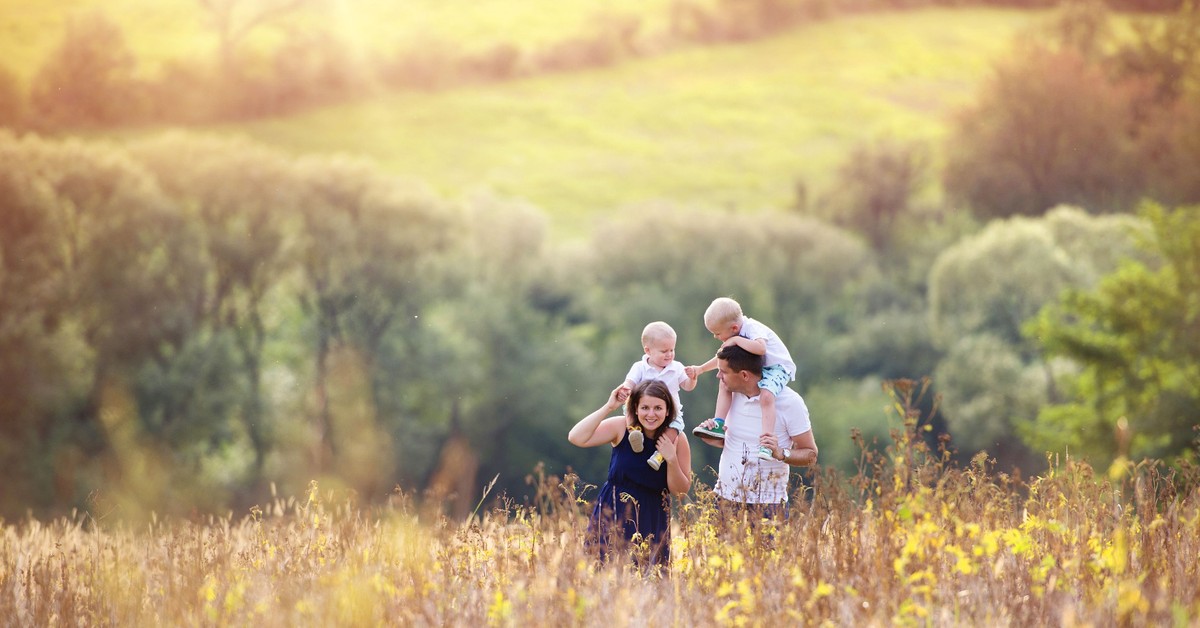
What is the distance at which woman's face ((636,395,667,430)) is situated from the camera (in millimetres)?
6891

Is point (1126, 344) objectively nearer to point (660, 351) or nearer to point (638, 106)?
point (660, 351)

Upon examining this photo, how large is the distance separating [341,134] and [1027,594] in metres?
62.3

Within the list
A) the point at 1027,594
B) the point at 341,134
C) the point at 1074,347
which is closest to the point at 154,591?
the point at 1027,594

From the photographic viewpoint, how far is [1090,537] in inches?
253

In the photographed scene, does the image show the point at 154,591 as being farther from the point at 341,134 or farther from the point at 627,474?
the point at 341,134

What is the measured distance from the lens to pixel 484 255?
4744 cm

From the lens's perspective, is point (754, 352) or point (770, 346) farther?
point (770, 346)

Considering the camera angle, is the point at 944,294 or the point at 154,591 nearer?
the point at 154,591

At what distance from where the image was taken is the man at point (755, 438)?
7133 mm

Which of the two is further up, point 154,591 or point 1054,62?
point 1054,62

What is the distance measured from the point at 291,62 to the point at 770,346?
62245 millimetres

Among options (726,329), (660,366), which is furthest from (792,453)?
(660,366)

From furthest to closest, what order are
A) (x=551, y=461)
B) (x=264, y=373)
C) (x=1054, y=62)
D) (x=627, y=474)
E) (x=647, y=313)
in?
1. (x=1054, y=62)
2. (x=647, y=313)
3. (x=551, y=461)
4. (x=264, y=373)
5. (x=627, y=474)

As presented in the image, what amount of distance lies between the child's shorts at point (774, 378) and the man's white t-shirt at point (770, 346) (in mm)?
28
